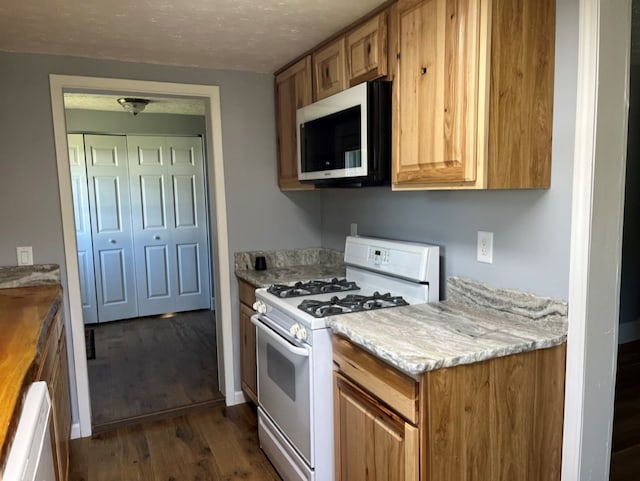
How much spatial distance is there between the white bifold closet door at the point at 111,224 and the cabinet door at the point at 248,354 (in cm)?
257

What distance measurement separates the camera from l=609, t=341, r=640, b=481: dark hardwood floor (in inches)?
89.5

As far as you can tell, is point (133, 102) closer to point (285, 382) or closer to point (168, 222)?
point (168, 222)

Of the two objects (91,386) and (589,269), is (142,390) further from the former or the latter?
(589,269)

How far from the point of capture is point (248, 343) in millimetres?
2887

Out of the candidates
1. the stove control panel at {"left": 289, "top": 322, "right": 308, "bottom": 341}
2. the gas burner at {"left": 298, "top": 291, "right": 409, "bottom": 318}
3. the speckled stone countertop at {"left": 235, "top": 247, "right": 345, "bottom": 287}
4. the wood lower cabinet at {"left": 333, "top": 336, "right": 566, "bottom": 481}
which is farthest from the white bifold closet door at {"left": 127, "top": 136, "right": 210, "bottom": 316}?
the wood lower cabinet at {"left": 333, "top": 336, "right": 566, "bottom": 481}

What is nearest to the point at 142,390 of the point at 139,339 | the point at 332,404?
the point at 139,339

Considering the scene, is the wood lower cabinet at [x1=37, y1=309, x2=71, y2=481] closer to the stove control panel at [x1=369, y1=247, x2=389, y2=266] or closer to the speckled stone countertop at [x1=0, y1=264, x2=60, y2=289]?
the speckled stone countertop at [x1=0, y1=264, x2=60, y2=289]

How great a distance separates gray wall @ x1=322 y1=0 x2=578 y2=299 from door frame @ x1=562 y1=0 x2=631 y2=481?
5 centimetres

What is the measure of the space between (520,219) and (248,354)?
1.82 metres

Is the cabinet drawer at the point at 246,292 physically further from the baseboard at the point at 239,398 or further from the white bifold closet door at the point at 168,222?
the white bifold closet door at the point at 168,222

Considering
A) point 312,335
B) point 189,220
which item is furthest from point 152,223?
point 312,335

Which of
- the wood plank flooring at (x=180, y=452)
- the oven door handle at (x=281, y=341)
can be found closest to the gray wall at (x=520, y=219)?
the oven door handle at (x=281, y=341)

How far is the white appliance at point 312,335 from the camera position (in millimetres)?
1898

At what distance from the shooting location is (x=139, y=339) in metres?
4.47
